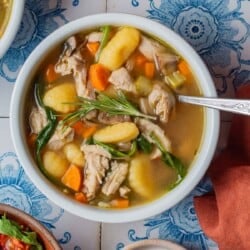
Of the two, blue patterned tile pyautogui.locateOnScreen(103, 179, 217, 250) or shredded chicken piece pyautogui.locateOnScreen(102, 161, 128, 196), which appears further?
blue patterned tile pyautogui.locateOnScreen(103, 179, 217, 250)

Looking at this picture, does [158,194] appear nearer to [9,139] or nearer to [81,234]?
[81,234]

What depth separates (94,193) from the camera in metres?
1.80

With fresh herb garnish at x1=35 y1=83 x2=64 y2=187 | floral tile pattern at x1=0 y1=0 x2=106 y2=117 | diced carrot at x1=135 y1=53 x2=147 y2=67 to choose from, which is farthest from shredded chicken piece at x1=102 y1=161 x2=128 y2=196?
floral tile pattern at x1=0 y1=0 x2=106 y2=117

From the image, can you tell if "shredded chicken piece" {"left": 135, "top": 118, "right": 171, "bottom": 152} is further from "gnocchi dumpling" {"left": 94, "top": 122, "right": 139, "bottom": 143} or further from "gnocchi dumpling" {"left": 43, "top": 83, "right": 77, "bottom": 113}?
"gnocchi dumpling" {"left": 43, "top": 83, "right": 77, "bottom": 113}

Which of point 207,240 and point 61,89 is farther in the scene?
point 207,240

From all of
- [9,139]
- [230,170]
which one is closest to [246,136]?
[230,170]

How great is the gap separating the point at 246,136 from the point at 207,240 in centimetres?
25

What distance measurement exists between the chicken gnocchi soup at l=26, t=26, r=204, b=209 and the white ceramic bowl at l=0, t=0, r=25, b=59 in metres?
0.08

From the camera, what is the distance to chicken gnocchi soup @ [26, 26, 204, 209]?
69.1 inches

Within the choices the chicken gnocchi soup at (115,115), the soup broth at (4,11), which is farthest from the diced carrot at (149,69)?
the soup broth at (4,11)

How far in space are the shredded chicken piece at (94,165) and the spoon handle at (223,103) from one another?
195mm

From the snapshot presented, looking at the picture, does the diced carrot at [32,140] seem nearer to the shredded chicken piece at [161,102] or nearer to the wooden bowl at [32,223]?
the wooden bowl at [32,223]

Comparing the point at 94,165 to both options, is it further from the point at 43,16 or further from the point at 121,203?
the point at 43,16

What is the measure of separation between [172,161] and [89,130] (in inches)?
7.1
